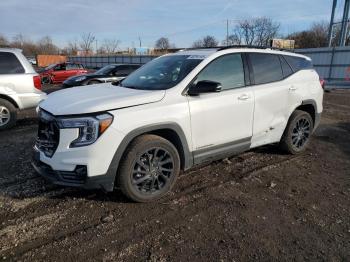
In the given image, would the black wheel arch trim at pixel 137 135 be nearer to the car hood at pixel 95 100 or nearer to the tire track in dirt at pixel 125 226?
the car hood at pixel 95 100

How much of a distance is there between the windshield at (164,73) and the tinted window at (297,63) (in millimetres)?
1973

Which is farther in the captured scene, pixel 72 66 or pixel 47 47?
pixel 47 47

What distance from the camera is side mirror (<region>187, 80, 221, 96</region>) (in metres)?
4.03

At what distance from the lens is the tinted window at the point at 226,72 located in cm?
434

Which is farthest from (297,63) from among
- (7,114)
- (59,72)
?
(59,72)

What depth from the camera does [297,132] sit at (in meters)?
5.73

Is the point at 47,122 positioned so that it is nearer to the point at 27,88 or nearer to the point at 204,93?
Result: the point at 204,93

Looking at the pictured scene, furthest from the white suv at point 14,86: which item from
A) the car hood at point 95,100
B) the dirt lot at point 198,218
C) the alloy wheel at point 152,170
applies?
the alloy wheel at point 152,170

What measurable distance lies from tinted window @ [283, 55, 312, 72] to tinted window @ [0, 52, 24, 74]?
19.8 ft

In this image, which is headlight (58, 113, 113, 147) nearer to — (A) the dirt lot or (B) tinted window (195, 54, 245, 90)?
(A) the dirt lot

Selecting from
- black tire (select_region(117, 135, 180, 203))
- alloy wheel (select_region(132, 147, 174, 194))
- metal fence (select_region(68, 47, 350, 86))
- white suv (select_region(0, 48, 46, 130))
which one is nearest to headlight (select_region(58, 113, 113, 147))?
black tire (select_region(117, 135, 180, 203))

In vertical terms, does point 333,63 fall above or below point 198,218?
above

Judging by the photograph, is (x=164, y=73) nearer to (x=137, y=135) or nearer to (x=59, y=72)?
(x=137, y=135)

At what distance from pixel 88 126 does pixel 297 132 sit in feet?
12.6
